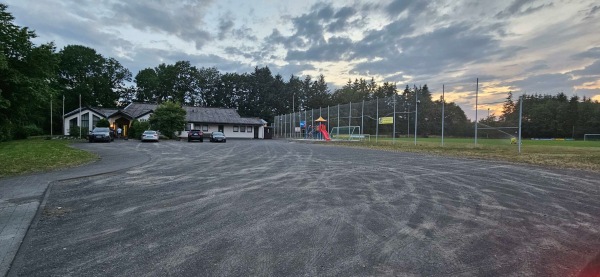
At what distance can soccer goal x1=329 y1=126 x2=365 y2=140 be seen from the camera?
3262 centimetres

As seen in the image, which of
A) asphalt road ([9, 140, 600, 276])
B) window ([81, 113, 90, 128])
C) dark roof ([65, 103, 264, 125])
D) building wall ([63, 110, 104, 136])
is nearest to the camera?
asphalt road ([9, 140, 600, 276])

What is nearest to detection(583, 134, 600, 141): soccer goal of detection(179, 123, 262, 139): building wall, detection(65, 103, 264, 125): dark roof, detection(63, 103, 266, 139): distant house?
detection(63, 103, 266, 139): distant house

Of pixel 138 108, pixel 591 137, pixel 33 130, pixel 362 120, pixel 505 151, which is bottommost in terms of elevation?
pixel 505 151

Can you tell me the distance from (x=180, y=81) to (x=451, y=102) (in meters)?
72.7

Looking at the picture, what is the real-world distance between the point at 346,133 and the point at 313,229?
30.3 meters

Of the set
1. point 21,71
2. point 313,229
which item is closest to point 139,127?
point 21,71

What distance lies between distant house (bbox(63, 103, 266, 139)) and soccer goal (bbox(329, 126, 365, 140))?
24.0 meters

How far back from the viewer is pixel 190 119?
54.4 meters

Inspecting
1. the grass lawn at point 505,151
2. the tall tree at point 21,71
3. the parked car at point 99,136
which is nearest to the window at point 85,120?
the parked car at point 99,136

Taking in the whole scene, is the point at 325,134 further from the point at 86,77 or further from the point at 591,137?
the point at 86,77

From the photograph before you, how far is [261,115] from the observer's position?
78875mm

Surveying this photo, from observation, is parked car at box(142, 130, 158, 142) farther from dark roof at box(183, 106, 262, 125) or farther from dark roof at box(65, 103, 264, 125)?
dark roof at box(183, 106, 262, 125)

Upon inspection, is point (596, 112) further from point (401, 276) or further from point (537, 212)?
point (401, 276)

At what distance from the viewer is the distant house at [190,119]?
47.6 metres
